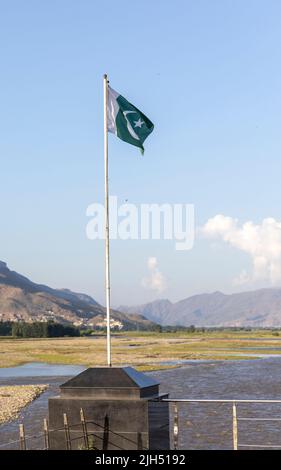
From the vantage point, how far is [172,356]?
11238cm

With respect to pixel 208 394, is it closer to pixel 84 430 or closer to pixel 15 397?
pixel 15 397

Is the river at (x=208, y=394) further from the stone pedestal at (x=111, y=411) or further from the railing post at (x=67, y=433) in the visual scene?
the stone pedestal at (x=111, y=411)

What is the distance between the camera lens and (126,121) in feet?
63.9

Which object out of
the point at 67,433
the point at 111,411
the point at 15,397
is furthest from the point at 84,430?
the point at 15,397

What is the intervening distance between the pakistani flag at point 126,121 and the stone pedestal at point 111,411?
21.9ft

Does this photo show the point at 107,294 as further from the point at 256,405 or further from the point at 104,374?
the point at 256,405

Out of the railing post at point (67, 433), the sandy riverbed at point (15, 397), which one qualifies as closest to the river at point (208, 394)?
the sandy riverbed at point (15, 397)

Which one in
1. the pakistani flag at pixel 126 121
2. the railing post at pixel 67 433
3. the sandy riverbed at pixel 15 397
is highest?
the pakistani flag at pixel 126 121

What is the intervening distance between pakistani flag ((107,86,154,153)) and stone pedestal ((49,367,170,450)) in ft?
21.9

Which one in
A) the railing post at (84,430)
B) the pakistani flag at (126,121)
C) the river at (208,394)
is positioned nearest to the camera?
the railing post at (84,430)

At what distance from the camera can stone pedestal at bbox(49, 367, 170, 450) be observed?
1548 cm

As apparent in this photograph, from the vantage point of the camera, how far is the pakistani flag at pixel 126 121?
19375mm

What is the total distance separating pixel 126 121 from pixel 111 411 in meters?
8.03
